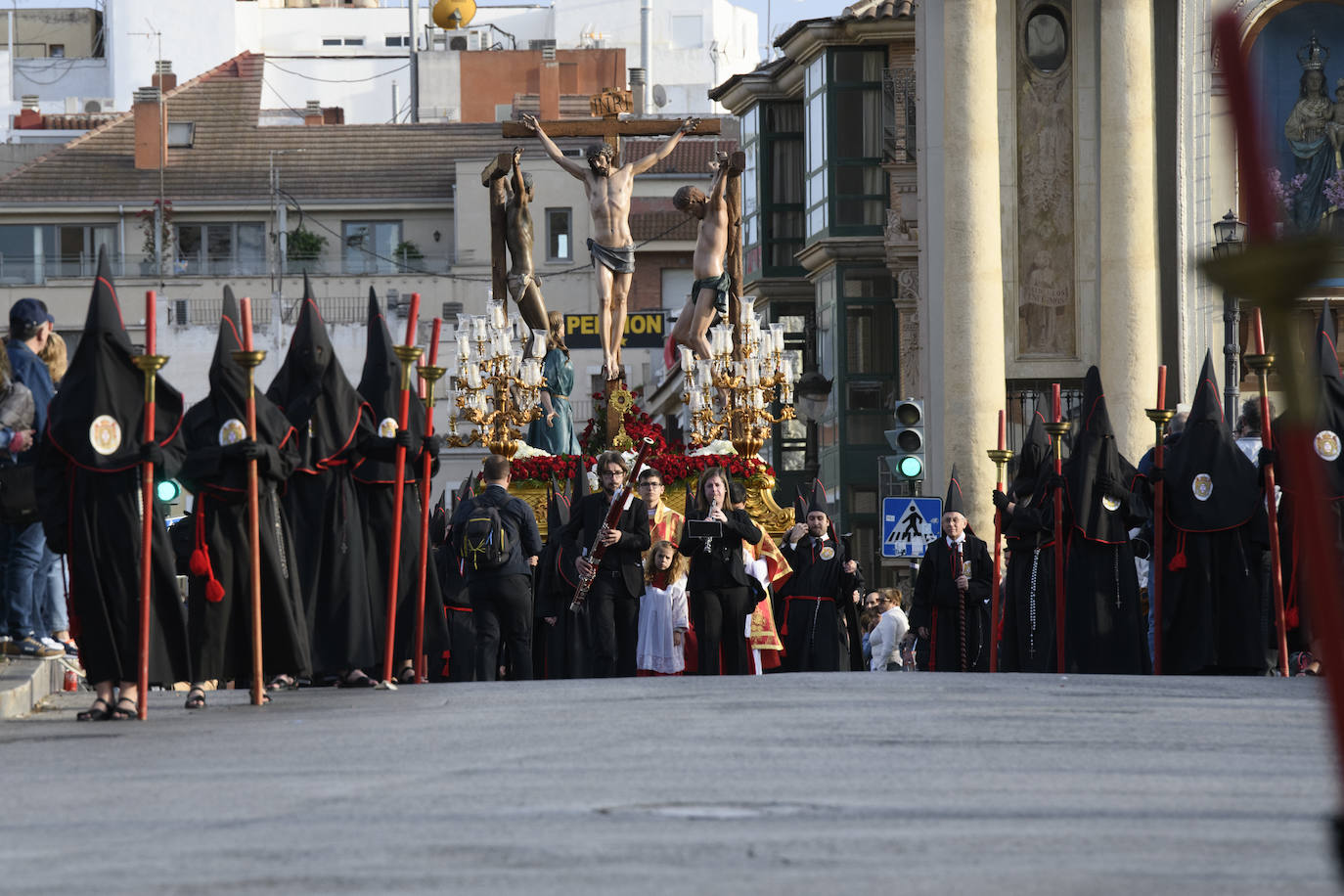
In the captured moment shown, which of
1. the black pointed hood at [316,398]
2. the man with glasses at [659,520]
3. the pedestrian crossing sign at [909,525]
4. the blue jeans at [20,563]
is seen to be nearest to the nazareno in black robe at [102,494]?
the black pointed hood at [316,398]

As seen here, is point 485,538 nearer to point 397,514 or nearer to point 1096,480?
point 397,514

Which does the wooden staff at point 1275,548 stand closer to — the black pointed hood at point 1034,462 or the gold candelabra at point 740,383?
the black pointed hood at point 1034,462

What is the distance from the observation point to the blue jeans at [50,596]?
552 inches

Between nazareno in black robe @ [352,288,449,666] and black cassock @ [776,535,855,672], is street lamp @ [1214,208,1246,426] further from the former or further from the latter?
nazareno in black robe @ [352,288,449,666]

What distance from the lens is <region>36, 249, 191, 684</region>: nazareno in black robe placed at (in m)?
11.3

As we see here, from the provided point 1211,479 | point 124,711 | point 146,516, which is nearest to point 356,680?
point 124,711

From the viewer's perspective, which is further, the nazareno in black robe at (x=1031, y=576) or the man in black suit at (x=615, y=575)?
the man in black suit at (x=615, y=575)

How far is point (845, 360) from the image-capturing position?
4294cm

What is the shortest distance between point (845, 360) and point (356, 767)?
34971 mm

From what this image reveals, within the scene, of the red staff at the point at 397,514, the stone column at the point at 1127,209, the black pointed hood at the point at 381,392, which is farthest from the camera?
the stone column at the point at 1127,209

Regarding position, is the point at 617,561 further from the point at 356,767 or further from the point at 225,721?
the point at 356,767

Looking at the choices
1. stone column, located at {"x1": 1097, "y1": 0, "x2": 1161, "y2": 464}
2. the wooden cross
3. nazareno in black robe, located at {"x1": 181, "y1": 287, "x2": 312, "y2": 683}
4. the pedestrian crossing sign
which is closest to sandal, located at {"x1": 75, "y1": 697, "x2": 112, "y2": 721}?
nazareno in black robe, located at {"x1": 181, "y1": 287, "x2": 312, "y2": 683}

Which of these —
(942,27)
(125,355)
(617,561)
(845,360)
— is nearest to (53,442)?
(125,355)

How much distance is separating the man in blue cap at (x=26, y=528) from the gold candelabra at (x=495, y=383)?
12.2 m
